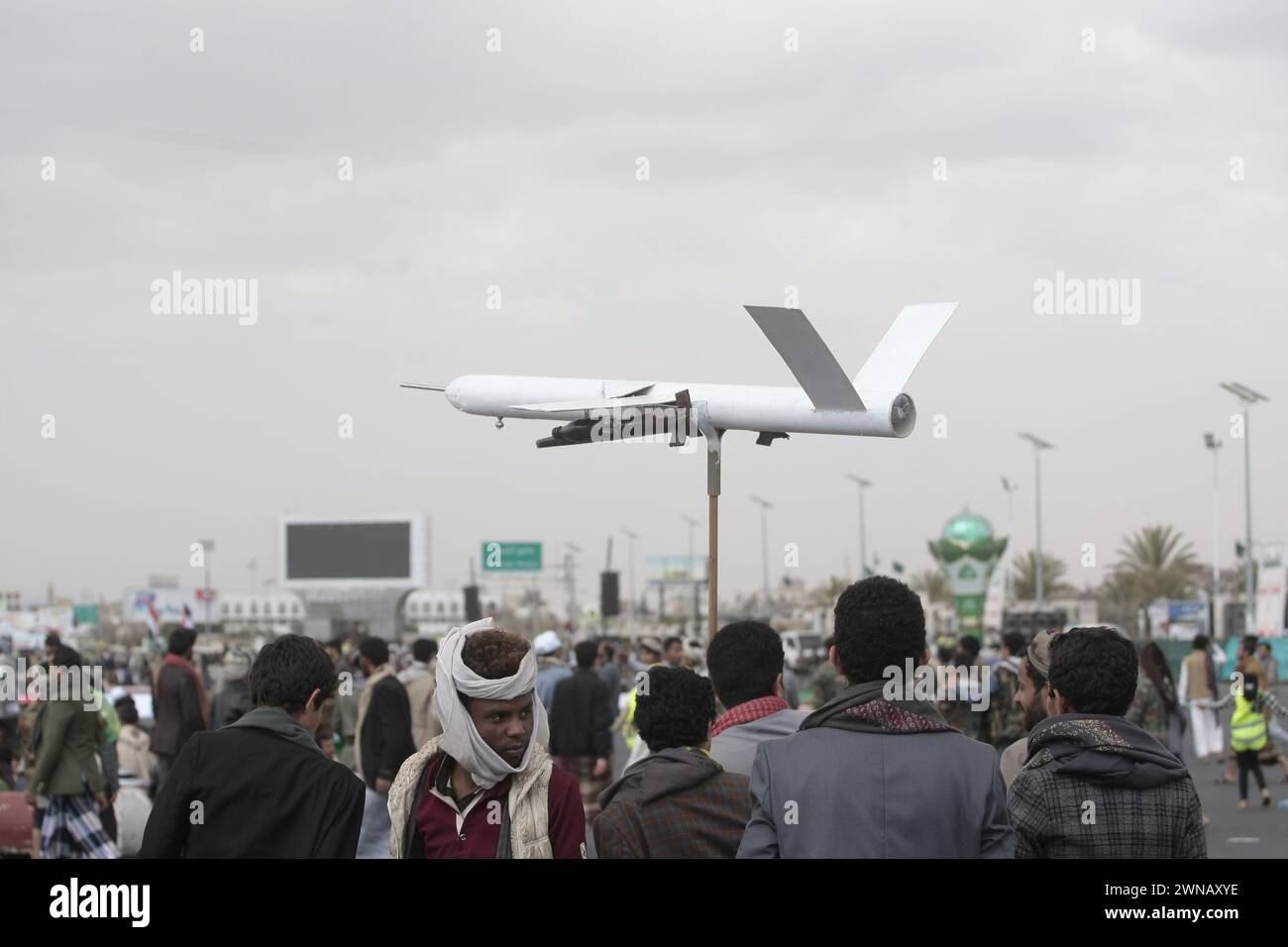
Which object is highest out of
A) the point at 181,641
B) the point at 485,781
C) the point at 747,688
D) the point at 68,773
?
the point at 747,688

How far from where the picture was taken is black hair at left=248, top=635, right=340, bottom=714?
4977 millimetres

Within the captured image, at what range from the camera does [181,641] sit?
44.8ft

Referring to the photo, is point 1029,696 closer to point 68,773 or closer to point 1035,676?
point 1035,676

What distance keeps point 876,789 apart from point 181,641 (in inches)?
424

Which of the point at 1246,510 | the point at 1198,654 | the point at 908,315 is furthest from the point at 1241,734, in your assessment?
the point at 1246,510

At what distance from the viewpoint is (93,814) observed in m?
11.2

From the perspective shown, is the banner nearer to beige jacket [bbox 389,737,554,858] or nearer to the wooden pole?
the wooden pole

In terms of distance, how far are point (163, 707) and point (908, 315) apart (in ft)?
26.2

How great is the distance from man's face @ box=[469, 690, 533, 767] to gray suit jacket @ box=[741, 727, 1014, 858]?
2.62 feet

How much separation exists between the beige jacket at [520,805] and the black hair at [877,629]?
36.7 inches

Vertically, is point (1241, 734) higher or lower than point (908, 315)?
lower

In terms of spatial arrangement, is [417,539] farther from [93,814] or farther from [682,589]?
[682,589]

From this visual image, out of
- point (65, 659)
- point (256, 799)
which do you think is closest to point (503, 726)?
point (256, 799)

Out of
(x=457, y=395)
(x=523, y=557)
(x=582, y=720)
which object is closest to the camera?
(x=457, y=395)
